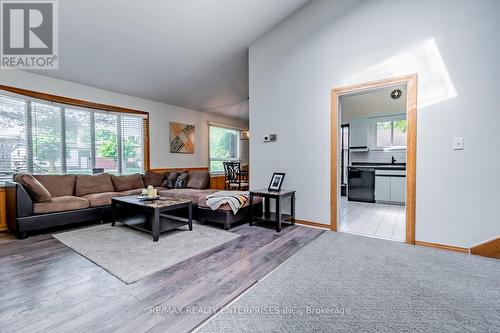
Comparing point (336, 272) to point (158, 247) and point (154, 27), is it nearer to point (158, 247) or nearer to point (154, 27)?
point (158, 247)

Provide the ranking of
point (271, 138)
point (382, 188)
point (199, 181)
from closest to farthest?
point (271, 138)
point (199, 181)
point (382, 188)

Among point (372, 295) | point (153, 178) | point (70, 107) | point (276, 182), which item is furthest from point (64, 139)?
point (372, 295)

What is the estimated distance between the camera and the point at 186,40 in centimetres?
383

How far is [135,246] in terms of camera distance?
2.82m

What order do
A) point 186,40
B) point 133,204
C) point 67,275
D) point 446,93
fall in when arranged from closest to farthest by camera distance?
point 67,275, point 446,93, point 133,204, point 186,40

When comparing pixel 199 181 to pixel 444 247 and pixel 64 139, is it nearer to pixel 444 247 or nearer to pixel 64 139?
pixel 64 139

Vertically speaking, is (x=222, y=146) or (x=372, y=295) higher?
(x=222, y=146)

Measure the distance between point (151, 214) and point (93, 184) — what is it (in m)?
1.71

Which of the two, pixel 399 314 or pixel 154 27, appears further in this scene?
pixel 154 27

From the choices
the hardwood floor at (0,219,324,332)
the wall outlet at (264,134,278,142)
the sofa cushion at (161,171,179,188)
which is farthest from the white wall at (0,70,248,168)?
the wall outlet at (264,134,278,142)

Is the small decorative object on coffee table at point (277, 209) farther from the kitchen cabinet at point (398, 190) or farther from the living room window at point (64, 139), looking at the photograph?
the living room window at point (64, 139)

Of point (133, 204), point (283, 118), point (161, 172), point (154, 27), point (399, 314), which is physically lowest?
point (399, 314)

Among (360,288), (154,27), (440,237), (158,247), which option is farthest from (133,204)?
(440,237)

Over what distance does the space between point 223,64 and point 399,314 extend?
468 cm
